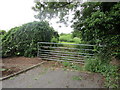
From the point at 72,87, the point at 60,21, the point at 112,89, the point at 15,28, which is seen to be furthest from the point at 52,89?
the point at 60,21

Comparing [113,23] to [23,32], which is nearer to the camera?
[113,23]

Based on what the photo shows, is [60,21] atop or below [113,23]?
atop

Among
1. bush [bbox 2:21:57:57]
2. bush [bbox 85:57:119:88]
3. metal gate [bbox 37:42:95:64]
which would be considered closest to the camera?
bush [bbox 85:57:119:88]

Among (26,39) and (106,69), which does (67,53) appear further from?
(26,39)

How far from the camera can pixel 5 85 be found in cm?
231

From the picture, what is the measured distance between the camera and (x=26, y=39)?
212 inches

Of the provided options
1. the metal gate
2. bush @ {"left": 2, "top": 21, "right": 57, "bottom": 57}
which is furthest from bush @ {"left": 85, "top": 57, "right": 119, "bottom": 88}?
bush @ {"left": 2, "top": 21, "right": 57, "bottom": 57}

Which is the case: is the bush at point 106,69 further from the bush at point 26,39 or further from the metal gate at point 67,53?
the bush at point 26,39

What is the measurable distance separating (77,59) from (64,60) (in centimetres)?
73

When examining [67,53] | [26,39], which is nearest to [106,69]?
[67,53]

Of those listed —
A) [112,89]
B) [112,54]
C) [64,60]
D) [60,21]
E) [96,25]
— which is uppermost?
[60,21]

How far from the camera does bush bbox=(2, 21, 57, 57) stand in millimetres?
5184

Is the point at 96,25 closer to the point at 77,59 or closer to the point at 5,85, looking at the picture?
the point at 77,59

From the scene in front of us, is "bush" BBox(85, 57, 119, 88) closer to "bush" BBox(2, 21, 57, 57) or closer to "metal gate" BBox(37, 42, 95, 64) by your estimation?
"metal gate" BBox(37, 42, 95, 64)
